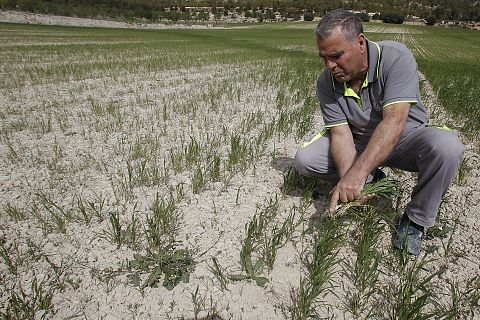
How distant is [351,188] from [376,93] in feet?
3.19

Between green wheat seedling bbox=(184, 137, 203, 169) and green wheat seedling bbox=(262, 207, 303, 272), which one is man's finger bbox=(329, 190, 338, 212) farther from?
green wheat seedling bbox=(184, 137, 203, 169)

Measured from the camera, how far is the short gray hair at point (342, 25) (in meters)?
2.33

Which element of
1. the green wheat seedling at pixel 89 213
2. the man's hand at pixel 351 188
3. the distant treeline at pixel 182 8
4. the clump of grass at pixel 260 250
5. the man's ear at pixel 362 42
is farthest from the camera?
the distant treeline at pixel 182 8

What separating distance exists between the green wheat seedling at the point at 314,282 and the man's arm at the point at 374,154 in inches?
9.6

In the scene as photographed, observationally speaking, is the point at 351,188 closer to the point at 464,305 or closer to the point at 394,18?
the point at 464,305

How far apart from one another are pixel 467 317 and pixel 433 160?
3.44ft

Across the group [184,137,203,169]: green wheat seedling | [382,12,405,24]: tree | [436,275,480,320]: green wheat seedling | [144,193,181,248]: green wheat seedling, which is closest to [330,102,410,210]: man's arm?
[436,275,480,320]: green wheat seedling

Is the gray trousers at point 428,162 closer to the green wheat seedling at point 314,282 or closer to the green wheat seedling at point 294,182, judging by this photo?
the green wheat seedling at point 314,282

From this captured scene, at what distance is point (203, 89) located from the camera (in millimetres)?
8156

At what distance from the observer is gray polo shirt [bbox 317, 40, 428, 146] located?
2.48 metres

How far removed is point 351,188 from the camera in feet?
7.41

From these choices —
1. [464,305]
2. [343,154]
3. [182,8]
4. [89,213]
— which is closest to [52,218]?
[89,213]

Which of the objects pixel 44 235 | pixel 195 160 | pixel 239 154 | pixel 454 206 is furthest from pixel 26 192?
pixel 454 206

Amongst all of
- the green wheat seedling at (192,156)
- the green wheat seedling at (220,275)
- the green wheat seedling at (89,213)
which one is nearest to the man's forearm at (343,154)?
the green wheat seedling at (220,275)
